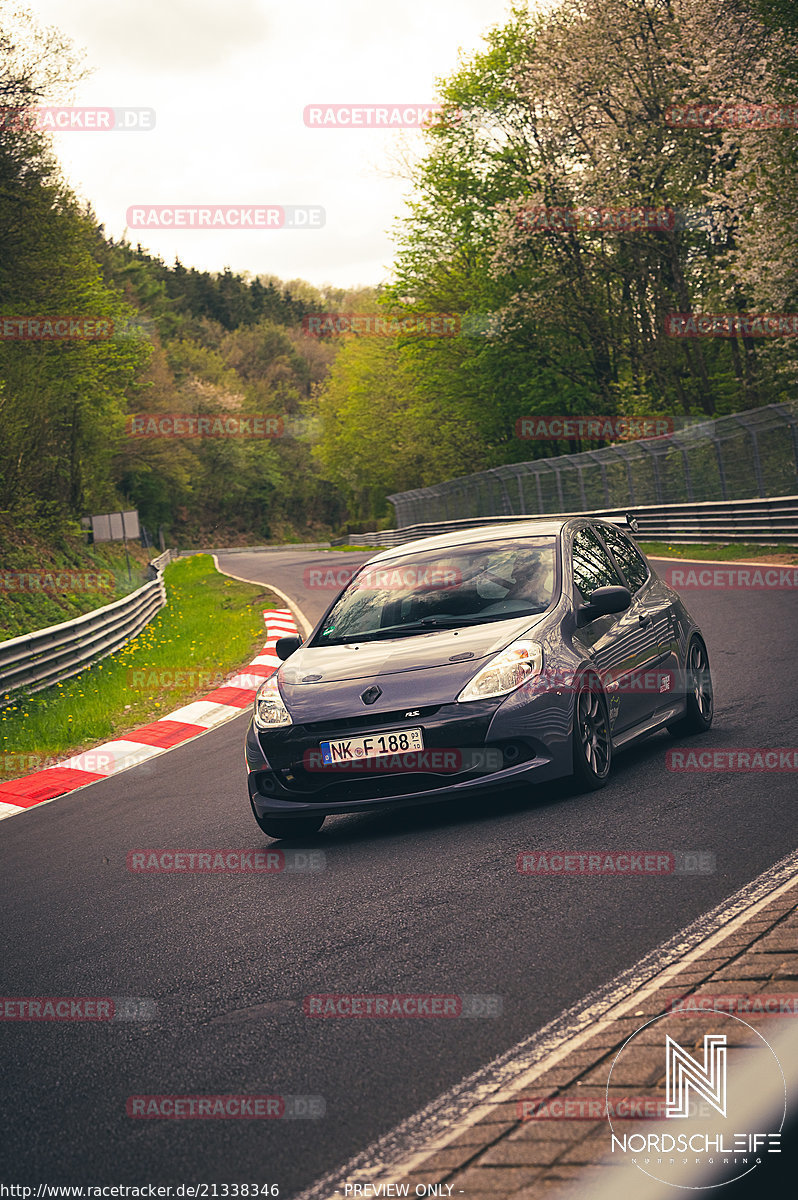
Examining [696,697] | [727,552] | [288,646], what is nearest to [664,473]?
[727,552]

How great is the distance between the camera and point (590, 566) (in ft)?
25.7

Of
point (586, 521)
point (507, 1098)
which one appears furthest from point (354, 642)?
point (507, 1098)

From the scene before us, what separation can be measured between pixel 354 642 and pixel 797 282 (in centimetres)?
2188

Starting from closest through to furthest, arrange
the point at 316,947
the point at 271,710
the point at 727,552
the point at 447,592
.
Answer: the point at 316,947
the point at 271,710
the point at 447,592
the point at 727,552

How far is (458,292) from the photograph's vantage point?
48844 mm

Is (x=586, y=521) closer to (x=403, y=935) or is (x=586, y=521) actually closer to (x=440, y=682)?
(x=440, y=682)

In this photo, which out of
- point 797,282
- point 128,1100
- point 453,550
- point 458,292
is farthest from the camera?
point 458,292

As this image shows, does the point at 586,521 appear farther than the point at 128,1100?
Yes

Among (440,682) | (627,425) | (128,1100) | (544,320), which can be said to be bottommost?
(128,1100)

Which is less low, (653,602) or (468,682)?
(653,602)

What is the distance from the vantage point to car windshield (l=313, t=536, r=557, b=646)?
7211 mm

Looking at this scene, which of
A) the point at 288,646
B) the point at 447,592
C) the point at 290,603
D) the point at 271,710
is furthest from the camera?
the point at 290,603

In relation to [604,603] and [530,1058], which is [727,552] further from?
[530,1058]

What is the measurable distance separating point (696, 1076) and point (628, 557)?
19.3 ft
